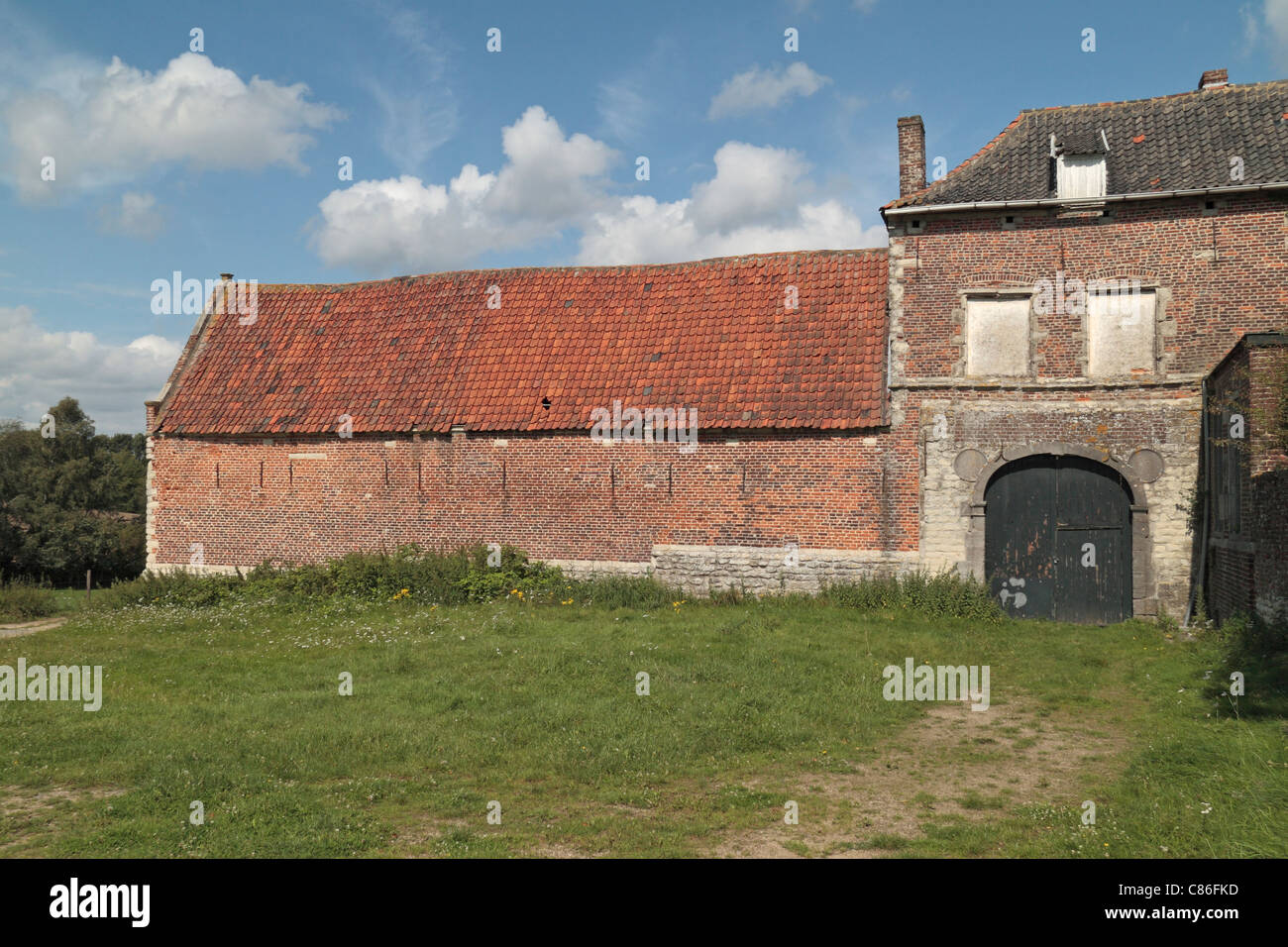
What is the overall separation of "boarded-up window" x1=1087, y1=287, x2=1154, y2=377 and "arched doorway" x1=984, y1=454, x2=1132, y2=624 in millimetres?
1593

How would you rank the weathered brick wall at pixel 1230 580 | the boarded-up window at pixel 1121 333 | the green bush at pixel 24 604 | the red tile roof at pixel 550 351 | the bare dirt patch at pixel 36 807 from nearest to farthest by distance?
the bare dirt patch at pixel 36 807 → the weathered brick wall at pixel 1230 580 → the boarded-up window at pixel 1121 333 → the red tile roof at pixel 550 351 → the green bush at pixel 24 604

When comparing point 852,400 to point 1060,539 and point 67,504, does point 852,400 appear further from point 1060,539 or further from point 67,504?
point 67,504

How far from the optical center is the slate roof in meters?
13.2

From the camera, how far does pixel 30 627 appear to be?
1546cm

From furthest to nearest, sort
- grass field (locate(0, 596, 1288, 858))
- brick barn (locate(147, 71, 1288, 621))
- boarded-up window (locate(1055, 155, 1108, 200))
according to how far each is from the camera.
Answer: boarded-up window (locate(1055, 155, 1108, 200)) → brick barn (locate(147, 71, 1288, 621)) → grass field (locate(0, 596, 1288, 858))

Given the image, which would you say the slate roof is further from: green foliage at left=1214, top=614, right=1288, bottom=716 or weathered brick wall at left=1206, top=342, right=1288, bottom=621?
green foliage at left=1214, top=614, right=1288, bottom=716

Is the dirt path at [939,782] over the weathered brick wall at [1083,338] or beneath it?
beneath

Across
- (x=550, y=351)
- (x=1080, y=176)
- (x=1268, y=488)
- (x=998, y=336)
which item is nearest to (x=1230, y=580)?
(x=1268, y=488)

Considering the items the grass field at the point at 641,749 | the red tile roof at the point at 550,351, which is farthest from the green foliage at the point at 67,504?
the grass field at the point at 641,749

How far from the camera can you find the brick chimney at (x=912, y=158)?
1553 centimetres

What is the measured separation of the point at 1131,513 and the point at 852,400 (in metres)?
4.73

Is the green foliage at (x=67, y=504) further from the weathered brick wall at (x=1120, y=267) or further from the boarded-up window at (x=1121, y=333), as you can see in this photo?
the boarded-up window at (x=1121, y=333)

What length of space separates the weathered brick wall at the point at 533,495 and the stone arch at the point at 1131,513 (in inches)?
39.4

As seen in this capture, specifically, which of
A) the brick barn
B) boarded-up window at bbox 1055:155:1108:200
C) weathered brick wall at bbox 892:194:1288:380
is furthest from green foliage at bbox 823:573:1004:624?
boarded-up window at bbox 1055:155:1108:200
